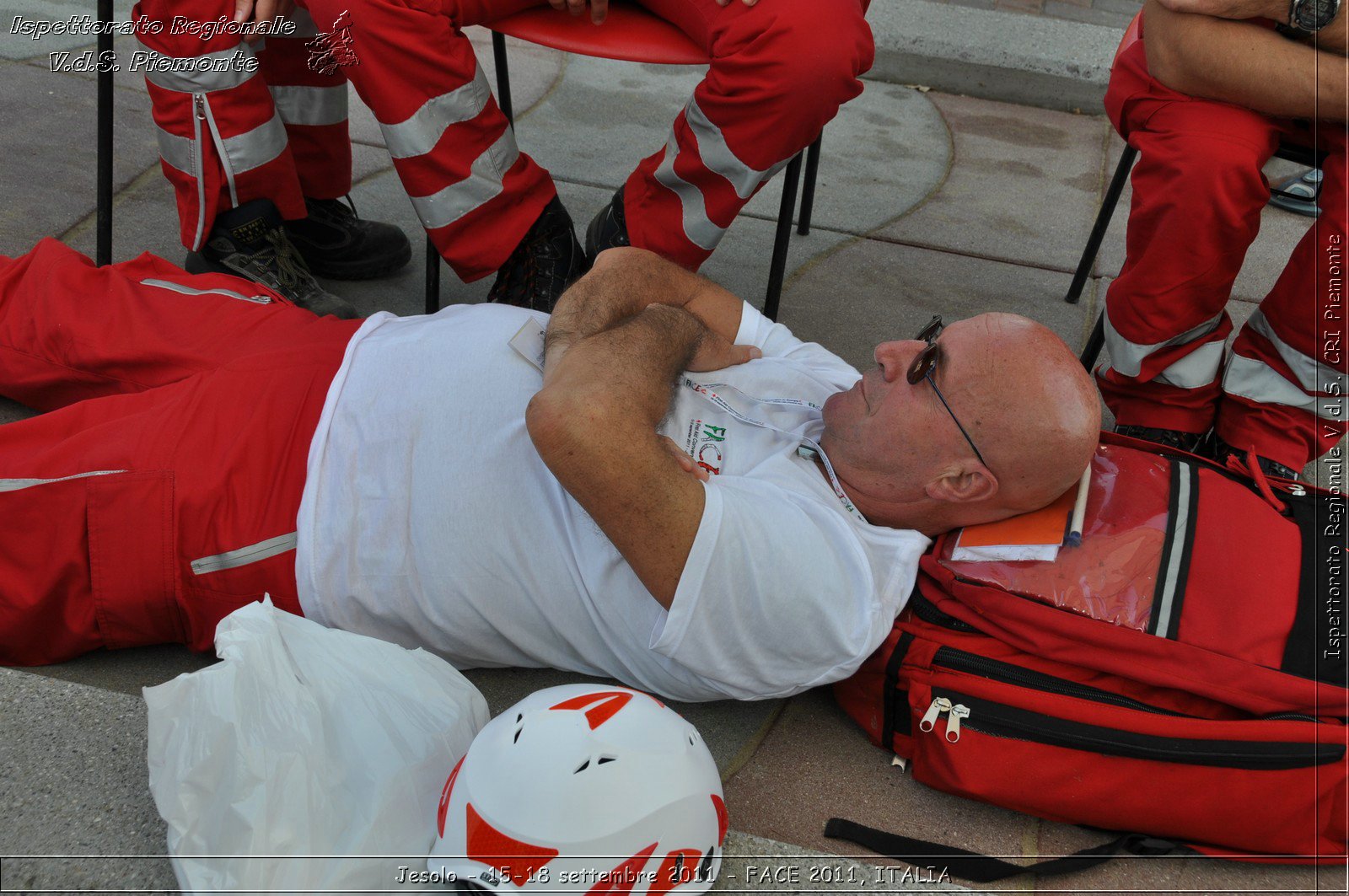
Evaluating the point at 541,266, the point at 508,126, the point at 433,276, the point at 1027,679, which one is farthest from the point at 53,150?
the point at 1027,679

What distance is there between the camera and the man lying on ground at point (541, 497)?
5.10 ft

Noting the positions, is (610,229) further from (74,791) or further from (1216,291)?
(74,791)

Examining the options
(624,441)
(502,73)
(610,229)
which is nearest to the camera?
(624,441)

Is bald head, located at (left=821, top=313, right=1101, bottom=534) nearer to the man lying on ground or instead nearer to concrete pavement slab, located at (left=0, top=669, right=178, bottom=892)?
the man lying on ground

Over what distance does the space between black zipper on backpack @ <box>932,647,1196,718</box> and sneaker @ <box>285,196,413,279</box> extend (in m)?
2.03

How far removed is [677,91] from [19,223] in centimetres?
270

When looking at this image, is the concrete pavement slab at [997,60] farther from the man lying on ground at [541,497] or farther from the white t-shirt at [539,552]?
the white t-shirt at [539,552]

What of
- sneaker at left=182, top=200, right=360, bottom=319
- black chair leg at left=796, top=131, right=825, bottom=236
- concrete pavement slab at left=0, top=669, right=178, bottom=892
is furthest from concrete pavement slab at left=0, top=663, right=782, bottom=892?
black chair leg at left=796, top=131, right=825, bottom=236

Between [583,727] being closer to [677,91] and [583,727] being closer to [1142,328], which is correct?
[1142,328]

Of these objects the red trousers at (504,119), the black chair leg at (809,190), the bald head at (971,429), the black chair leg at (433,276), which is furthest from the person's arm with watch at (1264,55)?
the black chair leg at (433,276)

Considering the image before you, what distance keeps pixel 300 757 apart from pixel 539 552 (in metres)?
0.47

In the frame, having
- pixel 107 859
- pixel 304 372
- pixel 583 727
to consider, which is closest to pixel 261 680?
pixel 107 859

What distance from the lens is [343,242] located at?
2928 millimetres

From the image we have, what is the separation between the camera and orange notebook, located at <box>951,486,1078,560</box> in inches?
67.3
